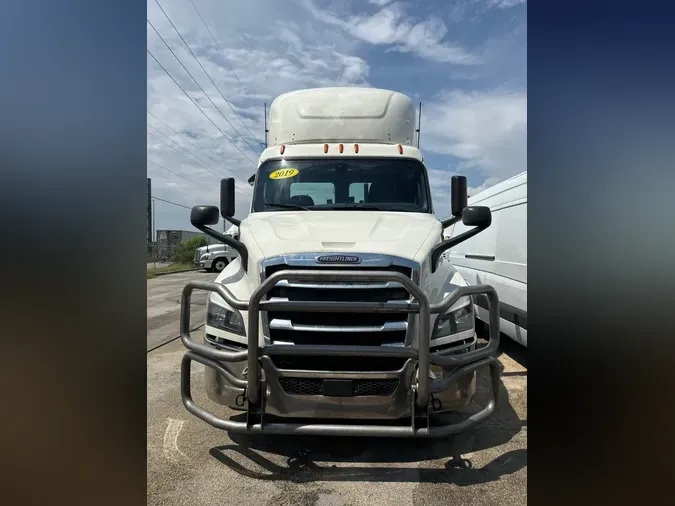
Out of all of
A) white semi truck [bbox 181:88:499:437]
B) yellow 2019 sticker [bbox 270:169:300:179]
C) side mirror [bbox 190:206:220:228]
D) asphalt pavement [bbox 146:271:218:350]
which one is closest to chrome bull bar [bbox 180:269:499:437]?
white semi truck [bbox 181:88:499:437]

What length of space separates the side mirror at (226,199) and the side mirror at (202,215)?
28.2 inches

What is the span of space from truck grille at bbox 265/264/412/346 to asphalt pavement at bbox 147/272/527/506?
3.19 feet

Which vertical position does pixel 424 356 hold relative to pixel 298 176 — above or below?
below

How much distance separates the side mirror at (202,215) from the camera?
12.3 ft

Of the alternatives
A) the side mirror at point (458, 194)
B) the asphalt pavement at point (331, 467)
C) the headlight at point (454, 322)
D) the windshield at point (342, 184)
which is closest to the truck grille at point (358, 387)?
the headlight at point (454, 322)

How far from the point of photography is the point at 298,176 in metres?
4.49

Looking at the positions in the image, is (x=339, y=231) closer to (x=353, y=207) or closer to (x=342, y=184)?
(x=353, y=207)

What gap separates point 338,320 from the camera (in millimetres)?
2941

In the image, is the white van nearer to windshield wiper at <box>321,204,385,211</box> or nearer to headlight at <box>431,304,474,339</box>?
windshield wiper at <box>321,204,385,211</box>
